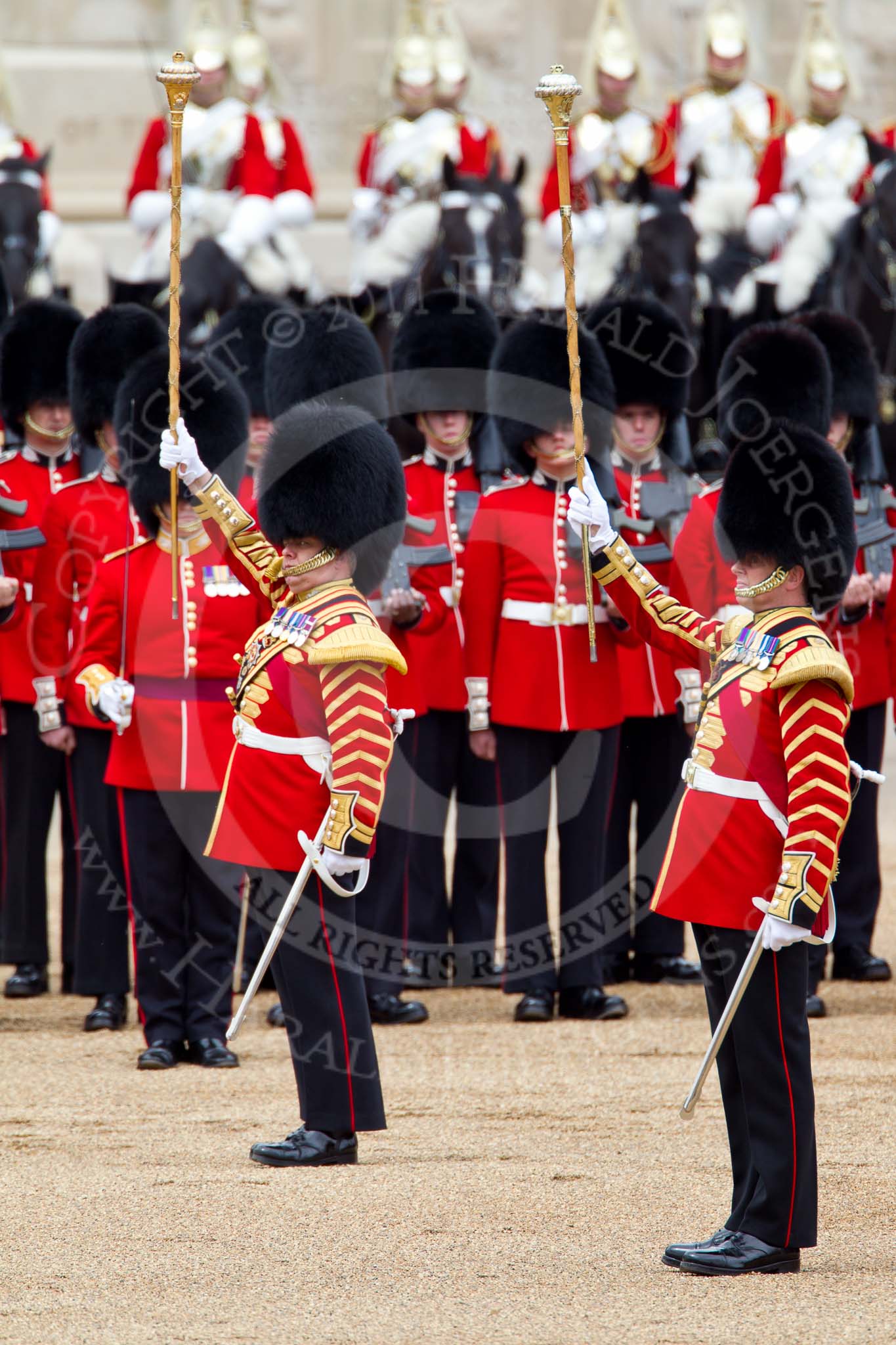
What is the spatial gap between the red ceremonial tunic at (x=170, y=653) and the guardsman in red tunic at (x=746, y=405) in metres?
0.90

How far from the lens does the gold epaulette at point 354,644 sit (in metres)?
3.27

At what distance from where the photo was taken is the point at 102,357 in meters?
4.86

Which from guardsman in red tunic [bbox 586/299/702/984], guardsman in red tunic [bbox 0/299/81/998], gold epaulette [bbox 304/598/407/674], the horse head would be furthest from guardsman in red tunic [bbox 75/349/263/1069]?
the horse head

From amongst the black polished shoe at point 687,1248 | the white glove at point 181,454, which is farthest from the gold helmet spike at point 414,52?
the black polished shoe at point 687,1248

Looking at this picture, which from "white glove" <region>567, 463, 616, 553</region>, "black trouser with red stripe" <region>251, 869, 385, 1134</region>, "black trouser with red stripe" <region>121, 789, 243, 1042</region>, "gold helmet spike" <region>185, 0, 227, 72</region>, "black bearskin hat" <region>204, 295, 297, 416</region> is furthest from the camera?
"gold helmet spike" <region>185, 0, 227, 72</region>

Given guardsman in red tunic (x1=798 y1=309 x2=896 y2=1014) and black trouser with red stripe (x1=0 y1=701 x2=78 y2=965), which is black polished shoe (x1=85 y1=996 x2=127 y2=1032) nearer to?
black trouser with red stripe (x1=0 y1=701 x2=78 y2=965)

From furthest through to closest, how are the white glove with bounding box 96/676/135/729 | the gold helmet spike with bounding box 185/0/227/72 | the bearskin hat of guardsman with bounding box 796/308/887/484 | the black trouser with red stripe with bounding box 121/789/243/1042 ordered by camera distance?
the gold helmet spike with bounding box 185/0/227/72 → the bearskin hat of guardsman with bounding box 796/308/887/484 → the black trouser with red stripe with bounding box 121/789/243/1042 → the white glove with bounding box 96/676/135/729

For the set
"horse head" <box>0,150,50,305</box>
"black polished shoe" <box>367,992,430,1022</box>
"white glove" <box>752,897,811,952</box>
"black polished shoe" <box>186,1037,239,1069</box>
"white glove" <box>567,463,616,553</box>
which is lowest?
"black polished shoe" <box>367,992,430,1022</box>

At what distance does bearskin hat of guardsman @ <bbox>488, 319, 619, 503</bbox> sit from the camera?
4664 millimetres

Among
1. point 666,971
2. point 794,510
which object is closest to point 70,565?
point 666,971

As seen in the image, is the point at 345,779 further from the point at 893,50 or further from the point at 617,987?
the point at 893,50

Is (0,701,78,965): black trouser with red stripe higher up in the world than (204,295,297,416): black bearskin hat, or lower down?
lower down

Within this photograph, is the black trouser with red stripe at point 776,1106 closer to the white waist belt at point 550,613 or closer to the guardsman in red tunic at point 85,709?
the white waist belt at point 550,613

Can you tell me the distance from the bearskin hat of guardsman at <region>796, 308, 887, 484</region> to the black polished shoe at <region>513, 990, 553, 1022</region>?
129 cm
